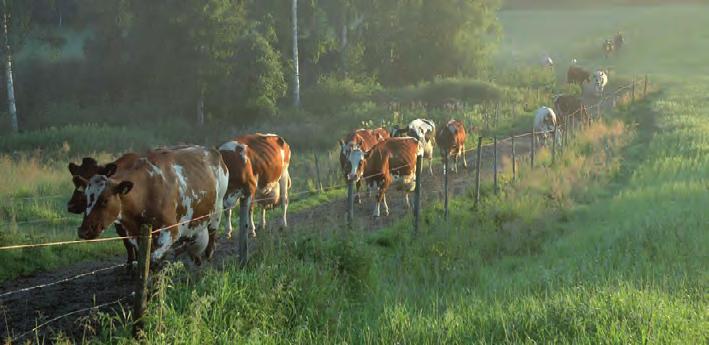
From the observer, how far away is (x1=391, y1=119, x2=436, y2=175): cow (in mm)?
21453

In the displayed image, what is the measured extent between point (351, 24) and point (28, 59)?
22170 mm

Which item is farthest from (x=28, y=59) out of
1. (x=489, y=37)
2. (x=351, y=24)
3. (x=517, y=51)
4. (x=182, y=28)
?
(x=517, y=51)

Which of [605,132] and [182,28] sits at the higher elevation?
[182,28]

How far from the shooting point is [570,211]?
14438 millimetres

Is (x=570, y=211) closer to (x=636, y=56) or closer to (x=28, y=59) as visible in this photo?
(x=28, y=59)

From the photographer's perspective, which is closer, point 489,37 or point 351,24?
point 351,24

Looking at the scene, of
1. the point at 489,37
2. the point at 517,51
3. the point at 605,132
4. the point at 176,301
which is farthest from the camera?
the point at 517,51

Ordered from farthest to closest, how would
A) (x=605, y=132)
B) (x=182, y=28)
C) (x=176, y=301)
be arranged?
(x=182, y=28) → (x=605, y=132) → (x=176, y=301)

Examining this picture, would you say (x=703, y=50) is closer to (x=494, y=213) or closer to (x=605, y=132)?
(x=605, y=132)

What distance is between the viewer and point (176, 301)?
725 centimetres

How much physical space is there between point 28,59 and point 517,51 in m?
50.7

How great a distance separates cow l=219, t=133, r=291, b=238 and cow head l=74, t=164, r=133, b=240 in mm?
4052

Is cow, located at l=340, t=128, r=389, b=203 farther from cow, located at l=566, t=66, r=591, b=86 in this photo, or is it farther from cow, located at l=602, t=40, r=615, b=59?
cow, located at l=602, t=40, r=615, b=59

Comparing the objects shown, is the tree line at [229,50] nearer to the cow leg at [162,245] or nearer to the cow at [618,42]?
the cow at [618,42]
